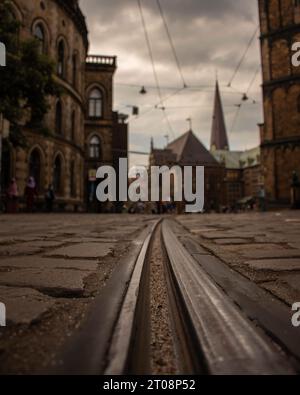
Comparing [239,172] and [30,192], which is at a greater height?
[239,172]

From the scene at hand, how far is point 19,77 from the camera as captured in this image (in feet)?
33.1

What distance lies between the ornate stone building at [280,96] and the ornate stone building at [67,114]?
41.6ft

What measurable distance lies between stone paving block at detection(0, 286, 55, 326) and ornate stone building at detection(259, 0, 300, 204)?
93.0 feet

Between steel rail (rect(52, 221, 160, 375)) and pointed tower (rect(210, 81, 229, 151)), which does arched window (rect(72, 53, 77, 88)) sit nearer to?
steel rail (rect(52, 221, 160, 375))

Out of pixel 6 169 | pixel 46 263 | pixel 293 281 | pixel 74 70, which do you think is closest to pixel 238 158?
pixel 74 70

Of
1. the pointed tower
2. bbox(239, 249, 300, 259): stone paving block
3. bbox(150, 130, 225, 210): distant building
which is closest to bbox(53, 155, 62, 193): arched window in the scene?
bbox(239, 249, 300, 259): stone paving block

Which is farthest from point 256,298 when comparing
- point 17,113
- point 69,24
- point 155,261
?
point 69,24

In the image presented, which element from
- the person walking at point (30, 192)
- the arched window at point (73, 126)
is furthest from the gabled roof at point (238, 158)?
the person walking at point (30, 192)

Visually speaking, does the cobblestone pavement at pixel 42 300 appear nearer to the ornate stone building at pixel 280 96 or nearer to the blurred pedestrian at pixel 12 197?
the blurred pedestrian at pixel 12 197

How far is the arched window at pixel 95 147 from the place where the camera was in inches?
1147

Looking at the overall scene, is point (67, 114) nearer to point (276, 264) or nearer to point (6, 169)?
point (6, 169)

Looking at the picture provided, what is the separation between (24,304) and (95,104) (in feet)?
97.7
